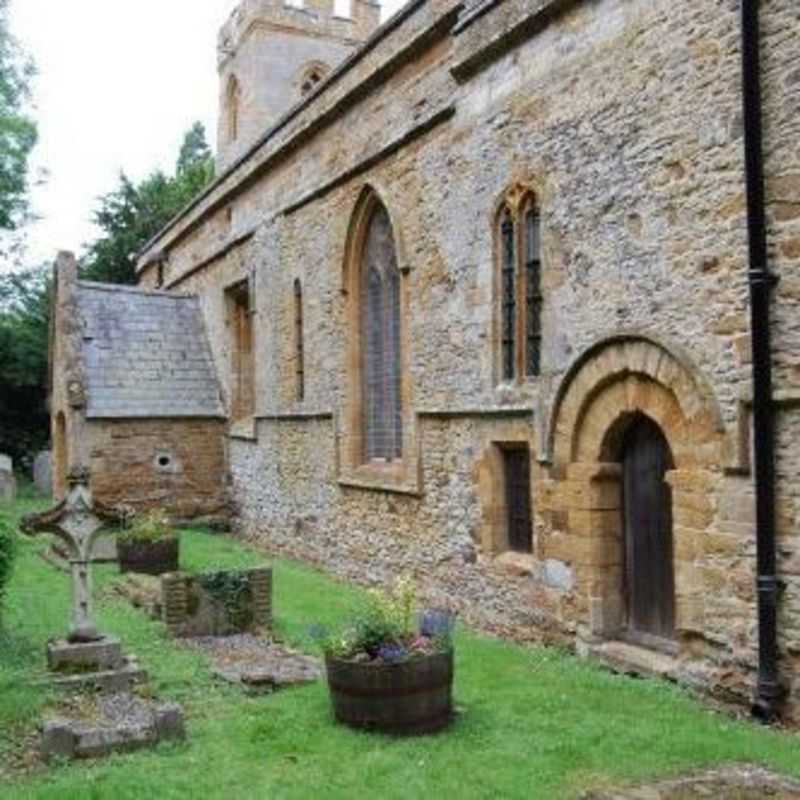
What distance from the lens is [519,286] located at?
1078 cm

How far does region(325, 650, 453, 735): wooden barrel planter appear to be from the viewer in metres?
7.22

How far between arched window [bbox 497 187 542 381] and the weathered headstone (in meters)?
20.7

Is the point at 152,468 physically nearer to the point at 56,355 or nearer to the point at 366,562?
the point at 56,355

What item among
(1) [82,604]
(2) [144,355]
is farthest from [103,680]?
(2) [144,355]

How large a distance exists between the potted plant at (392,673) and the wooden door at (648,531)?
2359 millimetres

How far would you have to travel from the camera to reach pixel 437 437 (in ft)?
40.6

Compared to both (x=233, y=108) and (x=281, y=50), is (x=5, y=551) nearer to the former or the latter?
(x=281, y=50)

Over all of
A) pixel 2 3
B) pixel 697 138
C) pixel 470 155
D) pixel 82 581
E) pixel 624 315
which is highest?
pixel 2 3

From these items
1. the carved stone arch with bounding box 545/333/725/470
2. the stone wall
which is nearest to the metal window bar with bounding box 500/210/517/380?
the stone wall

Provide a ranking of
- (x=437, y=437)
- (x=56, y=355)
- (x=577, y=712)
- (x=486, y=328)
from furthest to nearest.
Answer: (x=56, y=355) → (x=437, y=437) → (x=486, y=328) → (x=577, y=712)

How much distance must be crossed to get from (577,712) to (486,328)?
465 cm

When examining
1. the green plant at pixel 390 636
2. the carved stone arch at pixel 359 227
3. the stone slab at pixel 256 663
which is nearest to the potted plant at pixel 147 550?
the carved stone arch at pixel 359 227

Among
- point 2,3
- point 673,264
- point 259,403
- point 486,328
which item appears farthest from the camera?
point 2,3

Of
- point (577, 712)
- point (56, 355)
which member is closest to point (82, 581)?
point (577, 712)
